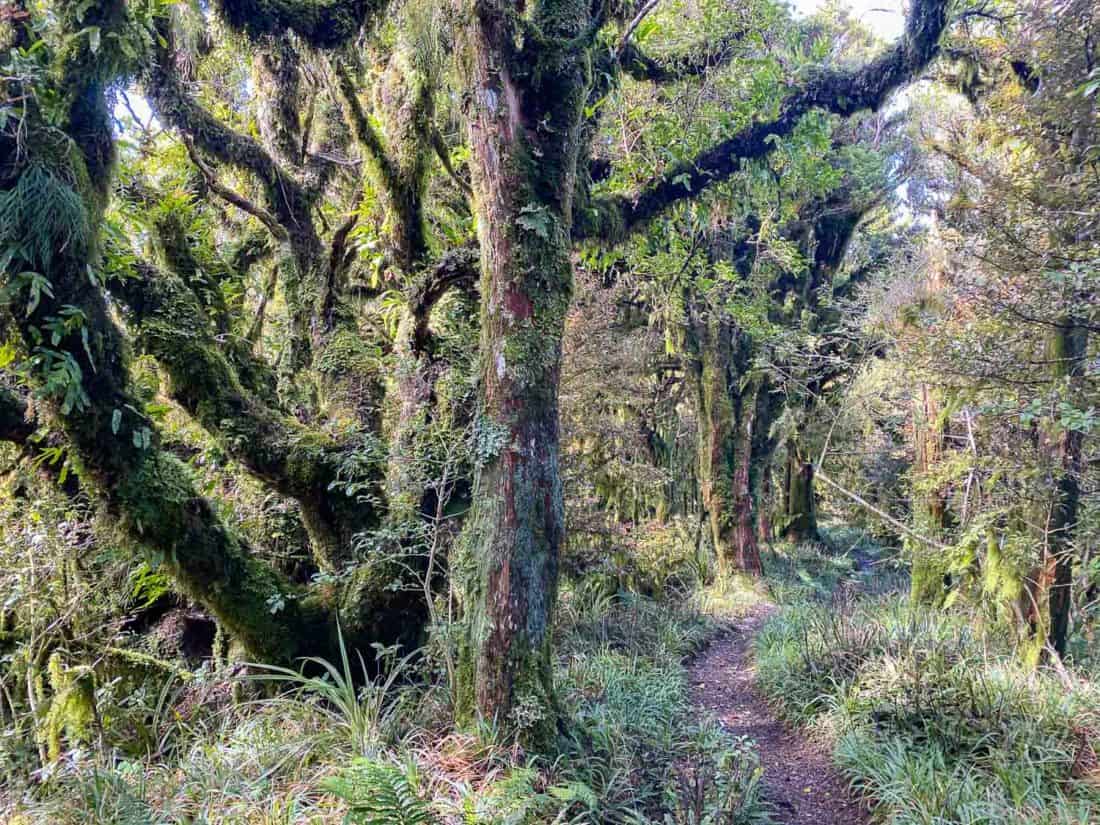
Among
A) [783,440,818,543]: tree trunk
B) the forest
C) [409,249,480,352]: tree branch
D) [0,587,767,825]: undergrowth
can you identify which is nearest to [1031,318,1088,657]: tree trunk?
the forest

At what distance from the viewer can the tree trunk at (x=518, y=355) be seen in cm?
332

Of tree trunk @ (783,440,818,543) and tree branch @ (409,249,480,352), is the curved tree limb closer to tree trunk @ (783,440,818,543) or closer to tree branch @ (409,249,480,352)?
tree branch @ (409,249,480,352)

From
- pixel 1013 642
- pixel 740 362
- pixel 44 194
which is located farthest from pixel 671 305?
pixel 44 194

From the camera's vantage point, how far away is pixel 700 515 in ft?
38.8

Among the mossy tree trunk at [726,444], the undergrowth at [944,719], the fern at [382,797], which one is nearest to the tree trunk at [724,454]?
the mossy tree trunk at [726,444]

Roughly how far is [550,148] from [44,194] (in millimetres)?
2819

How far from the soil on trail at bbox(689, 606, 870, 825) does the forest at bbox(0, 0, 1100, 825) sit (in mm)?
41

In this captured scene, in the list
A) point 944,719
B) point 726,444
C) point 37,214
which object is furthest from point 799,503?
point 37,214

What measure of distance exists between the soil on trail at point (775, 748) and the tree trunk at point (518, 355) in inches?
77.3

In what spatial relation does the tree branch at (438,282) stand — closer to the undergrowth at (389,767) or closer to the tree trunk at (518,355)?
the tree trunk at (518,355)

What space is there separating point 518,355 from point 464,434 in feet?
2.66

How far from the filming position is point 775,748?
4844 millimetres

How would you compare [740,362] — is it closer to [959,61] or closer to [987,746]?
[959,61]

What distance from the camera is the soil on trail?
3867 mm
